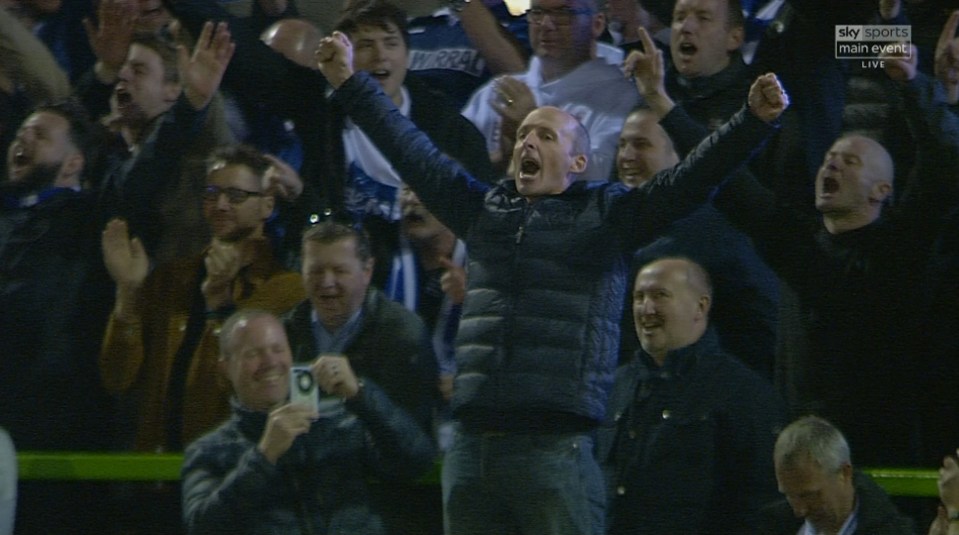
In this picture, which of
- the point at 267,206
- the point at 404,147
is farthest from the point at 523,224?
the point at 267,206

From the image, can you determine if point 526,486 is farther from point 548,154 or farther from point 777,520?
point 548,154

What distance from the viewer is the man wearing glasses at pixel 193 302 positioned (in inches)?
181

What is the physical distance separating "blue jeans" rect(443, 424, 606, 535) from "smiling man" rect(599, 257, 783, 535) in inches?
4.2

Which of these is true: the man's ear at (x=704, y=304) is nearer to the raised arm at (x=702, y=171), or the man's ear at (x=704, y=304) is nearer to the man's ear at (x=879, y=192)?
the raised arm at (x=702, y=171)

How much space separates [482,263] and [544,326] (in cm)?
24

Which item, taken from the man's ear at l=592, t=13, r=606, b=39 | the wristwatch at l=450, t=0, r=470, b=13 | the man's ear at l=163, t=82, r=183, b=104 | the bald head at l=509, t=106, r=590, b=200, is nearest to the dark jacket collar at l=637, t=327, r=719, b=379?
the bald head at l=509, t=106, r=590, b=200

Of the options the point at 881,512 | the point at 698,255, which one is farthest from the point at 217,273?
the point at 881,512

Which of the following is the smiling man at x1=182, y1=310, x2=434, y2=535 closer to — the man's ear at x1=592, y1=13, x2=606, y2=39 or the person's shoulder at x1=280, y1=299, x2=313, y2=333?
the person's shoulder at x1=280, y1=299, x2=313, y2=333

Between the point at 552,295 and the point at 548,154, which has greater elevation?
the point at 548,154

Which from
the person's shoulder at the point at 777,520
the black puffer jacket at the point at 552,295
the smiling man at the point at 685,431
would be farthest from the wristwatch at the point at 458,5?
the person's shoulder at the point at 777,520

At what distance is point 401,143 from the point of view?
427cm

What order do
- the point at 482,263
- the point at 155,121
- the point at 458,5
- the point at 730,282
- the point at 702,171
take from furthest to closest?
the point at 155,121, the point at 458,5, the point at 730,282, the point at 482,263, the point at 702,171

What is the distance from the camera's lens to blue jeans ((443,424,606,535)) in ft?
13.0

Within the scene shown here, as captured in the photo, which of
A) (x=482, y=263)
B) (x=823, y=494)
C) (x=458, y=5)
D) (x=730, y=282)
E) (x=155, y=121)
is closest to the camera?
(x=823, y=494)
